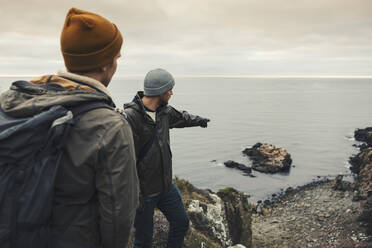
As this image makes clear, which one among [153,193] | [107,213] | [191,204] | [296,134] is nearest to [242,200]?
[191,204]

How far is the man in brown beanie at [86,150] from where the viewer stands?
2.35 meters

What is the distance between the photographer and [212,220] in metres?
9.34

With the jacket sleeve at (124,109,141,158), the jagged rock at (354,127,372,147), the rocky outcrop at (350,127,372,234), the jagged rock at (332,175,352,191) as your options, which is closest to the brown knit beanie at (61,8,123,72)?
the jacket sleeve at (124,109,141,158)

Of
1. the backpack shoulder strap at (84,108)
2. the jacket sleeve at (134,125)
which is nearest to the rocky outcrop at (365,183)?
the jacket sleeve at (134,125)

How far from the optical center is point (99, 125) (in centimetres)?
236

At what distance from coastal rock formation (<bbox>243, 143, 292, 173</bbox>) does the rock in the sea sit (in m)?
25.9

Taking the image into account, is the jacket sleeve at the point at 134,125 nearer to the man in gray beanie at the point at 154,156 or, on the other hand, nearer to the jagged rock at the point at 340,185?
the man in gray beanie at the point at 154,156

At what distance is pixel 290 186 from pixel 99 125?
32.6 m

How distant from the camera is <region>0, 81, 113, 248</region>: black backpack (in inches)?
86.1

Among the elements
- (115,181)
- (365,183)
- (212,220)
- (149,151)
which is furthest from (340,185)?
(115,181)

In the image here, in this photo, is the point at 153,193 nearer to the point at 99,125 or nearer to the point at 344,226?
the point at 99,125

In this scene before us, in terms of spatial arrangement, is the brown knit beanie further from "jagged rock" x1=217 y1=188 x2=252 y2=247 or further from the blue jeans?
"jagged rock" x1=217 y1=188 x2=252 y2=247

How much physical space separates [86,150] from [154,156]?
2592 millimetres

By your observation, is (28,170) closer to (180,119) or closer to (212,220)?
(180,119)
